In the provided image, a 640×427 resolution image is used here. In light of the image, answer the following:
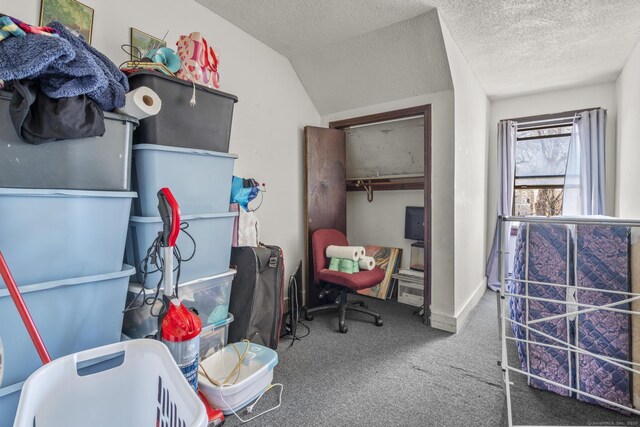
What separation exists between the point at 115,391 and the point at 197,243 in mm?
691

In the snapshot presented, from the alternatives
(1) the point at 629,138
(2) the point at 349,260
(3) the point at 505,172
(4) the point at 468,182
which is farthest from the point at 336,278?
(1) the point at 629,138

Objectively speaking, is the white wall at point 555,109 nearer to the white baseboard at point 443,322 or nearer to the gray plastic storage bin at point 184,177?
the white baseboard at point 443,322

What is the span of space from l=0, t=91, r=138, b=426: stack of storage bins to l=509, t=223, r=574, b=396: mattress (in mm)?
2026

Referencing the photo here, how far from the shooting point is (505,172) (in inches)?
146

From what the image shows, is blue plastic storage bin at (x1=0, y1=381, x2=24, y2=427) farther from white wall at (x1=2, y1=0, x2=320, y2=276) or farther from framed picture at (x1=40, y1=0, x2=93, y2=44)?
white wall at (x1=2, y1=0, x2=320, y2=276)

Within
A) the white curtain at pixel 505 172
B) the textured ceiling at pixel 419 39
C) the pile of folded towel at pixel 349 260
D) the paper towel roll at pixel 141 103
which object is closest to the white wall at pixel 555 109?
the white curtain at pixel 505 172

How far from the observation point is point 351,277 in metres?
2.48

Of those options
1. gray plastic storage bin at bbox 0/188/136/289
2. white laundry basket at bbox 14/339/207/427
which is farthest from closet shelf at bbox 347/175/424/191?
white laundry basket at bbox 14/339/207/427

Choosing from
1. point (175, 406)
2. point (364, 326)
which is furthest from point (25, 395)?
point (364, 326)

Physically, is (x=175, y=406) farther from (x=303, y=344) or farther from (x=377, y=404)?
(x=303, y=344)

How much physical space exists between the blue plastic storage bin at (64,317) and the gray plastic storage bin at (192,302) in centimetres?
12

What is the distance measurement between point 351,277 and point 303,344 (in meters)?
0.63

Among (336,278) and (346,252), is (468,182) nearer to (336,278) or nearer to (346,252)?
(346,252)

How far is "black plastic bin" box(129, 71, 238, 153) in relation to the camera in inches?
55.2
